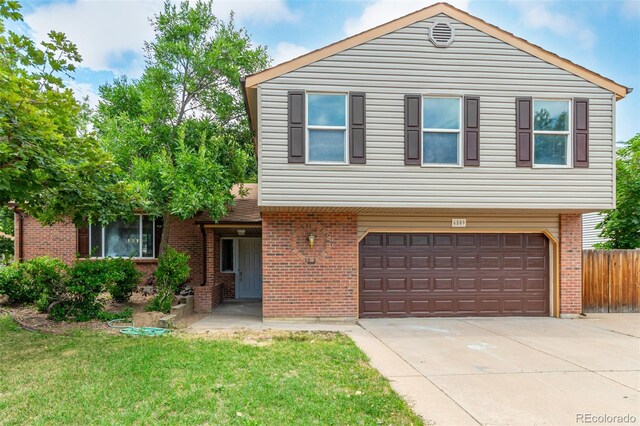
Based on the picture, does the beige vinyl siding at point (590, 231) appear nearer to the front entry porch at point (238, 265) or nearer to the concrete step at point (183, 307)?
the front entry porch at point (238, 265)

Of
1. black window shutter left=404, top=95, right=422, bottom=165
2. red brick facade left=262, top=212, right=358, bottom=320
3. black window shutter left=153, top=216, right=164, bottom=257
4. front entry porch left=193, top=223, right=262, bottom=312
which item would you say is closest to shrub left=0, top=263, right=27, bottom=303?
black window shutter left=153, top=216, right=164, bottom=257

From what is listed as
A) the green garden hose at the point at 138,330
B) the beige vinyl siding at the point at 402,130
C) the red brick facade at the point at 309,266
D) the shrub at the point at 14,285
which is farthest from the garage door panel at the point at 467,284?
the shrub at the point at 14,285

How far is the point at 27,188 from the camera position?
594 cm

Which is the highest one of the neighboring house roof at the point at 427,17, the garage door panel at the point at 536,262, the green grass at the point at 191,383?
the neighboring house roof at the point at 427,17

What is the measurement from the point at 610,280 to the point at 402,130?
7.16 m

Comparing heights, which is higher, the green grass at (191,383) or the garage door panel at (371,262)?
the garage door panel at (371,262)

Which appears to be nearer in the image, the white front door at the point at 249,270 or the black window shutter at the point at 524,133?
the black window shutter at the point at 524,133

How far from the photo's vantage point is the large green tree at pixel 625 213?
11.5 meters

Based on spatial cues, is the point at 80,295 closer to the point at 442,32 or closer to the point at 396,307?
the point at 396,307

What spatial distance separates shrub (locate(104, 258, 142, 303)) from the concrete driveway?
5762 millimetres

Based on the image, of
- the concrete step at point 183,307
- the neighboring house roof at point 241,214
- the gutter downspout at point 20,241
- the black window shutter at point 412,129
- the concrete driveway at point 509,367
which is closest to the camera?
the concrete driveway at point 509,367

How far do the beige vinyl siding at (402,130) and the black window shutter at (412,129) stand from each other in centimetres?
11

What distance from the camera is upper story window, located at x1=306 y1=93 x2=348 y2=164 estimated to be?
8211 mm

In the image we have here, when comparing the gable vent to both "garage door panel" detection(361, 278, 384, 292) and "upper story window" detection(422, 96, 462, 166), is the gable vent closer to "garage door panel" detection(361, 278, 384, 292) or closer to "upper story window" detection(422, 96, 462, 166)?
"upper story window" detection(422, 96, 462, 166)
